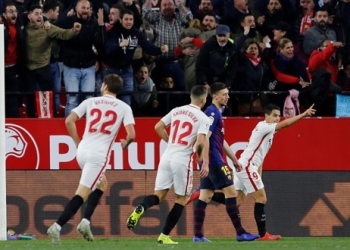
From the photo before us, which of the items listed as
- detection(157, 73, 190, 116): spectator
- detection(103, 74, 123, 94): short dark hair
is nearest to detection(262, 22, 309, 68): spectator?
detection(157, 73, 190, 116): spectator

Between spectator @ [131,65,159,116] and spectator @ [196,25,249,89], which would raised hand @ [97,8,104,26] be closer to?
spectator @ [131,65,159,116]

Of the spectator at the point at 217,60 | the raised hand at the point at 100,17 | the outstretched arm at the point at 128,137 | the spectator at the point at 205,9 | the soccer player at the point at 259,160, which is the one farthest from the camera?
the spectator at the point at 205,9

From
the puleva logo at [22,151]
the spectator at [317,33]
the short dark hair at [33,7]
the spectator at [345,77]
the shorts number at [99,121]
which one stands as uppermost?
the short dark hair at [33,7]

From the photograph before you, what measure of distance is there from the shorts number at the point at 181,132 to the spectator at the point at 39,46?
3981 mm

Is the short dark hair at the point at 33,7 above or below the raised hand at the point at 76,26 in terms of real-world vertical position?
above

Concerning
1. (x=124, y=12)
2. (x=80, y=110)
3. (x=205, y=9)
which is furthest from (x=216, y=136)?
(x=205, y=9)

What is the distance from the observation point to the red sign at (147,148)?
62.3 ft

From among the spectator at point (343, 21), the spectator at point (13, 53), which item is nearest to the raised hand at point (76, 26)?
the spectator at point (13, 53)

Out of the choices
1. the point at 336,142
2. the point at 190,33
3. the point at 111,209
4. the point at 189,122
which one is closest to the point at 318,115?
the point at 336,142

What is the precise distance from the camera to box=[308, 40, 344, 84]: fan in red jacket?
18.8 meters

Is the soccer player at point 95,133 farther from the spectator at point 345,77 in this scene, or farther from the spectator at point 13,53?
the spectator at point 345,77

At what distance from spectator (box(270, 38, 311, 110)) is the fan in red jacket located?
0.19 metres

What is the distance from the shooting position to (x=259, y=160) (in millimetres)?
17172

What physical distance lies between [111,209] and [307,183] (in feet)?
10.7
